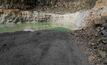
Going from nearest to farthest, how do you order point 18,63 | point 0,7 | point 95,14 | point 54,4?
point 18,63, point 95,14, point 0,7, point 54,4

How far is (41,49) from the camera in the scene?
23.9 feet

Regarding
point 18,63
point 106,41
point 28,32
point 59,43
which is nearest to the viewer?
point 18,63

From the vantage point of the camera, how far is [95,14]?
992 cm

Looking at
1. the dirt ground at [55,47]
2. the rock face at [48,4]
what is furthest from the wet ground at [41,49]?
the rock face at [48,4]

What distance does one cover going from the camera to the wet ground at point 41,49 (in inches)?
256

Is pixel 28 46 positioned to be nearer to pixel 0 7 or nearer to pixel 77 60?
pixel 77 60

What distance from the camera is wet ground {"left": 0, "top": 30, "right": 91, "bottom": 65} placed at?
6.51 meters

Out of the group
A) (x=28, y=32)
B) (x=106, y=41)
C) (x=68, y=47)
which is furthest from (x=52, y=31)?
(x=106, y=41)

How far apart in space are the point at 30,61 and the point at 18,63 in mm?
364

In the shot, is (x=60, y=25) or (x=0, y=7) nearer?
(x=60, y=25)

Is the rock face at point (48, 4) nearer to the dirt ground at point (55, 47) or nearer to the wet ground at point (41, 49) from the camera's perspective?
the dirt ground at point (55, 47)

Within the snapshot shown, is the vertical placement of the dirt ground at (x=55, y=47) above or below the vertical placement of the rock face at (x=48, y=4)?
below

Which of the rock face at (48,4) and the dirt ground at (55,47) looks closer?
the dirt ground at (55,47)

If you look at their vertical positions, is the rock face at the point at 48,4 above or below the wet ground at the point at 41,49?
above
